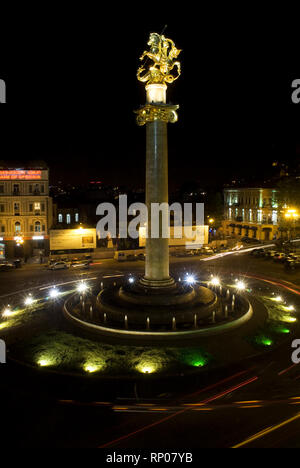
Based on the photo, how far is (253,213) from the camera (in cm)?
6406

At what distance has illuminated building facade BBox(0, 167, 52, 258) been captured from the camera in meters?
45.6

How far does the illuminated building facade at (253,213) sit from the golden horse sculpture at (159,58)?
45211mm

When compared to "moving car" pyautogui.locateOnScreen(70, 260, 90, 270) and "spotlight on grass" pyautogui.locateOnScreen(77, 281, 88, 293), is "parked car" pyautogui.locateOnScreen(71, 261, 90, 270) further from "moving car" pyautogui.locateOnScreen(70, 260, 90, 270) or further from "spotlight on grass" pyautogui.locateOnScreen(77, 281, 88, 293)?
"spotlight on grass" pyautogui.locateOnScreen(77, 281, 88, 293)

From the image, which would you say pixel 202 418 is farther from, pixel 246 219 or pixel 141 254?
pixel 246 219

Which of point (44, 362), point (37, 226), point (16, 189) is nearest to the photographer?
point (44, 362)

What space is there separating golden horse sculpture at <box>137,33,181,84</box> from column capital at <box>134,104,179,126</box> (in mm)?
1676

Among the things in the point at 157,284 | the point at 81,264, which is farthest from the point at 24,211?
the point at 157,284

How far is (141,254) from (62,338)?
2906 centimetres

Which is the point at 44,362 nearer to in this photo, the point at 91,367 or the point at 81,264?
the point at 91,367

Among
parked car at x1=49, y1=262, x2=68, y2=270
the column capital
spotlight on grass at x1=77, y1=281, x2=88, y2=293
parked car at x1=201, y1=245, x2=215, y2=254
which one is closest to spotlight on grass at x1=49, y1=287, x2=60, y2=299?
spotlight on grass at x1=77, y1=281, x2=88, y2=293

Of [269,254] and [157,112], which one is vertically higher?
[157,112]

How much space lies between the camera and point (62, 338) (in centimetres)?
1769

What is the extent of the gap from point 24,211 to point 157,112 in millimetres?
33167
